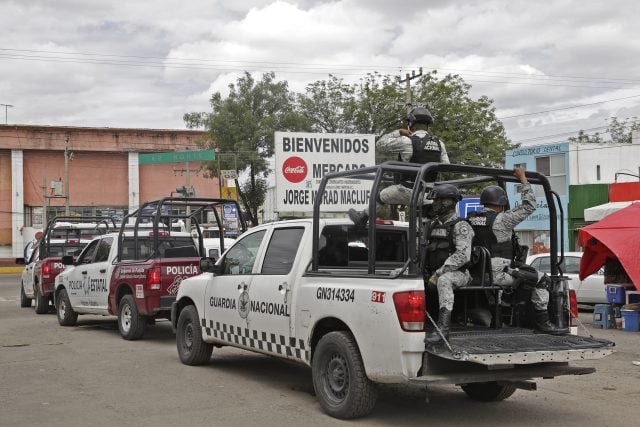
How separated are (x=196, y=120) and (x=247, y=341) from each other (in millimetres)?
33588

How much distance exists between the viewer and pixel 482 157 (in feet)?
116

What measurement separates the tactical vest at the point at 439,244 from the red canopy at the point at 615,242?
8572mm

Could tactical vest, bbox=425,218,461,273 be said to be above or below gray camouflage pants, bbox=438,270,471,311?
above

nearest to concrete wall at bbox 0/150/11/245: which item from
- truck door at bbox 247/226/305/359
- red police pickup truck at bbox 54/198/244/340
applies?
red police pickup truck at bbox 54/198/244/340

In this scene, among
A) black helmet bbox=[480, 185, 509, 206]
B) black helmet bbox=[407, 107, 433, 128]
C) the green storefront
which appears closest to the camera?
black helmet bbox=[480, 185, 509, 206]

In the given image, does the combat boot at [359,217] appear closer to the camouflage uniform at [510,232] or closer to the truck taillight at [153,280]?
the camouflage uniform at [510,232]

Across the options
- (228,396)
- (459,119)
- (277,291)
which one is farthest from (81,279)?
(459,119)

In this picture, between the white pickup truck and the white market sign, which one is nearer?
the white pickup truck

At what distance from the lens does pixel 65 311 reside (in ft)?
49.9

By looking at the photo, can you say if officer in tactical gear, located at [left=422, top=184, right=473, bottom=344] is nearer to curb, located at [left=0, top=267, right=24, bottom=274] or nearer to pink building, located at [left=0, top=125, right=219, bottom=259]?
curb, located at [left=0, top=267, right=24, bottom=274]

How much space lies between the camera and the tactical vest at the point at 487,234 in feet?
23.4

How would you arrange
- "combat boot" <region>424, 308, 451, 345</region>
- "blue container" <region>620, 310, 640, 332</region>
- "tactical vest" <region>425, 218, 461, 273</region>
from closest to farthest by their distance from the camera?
"combat boot" <region>424, 308, 451, 345</region> < "tactical vest" <region>425, 218, 461, 273</region> < "blue container" <region>620, 310, 640, 332</region>

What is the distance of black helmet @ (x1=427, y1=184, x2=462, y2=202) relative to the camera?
22.4ft

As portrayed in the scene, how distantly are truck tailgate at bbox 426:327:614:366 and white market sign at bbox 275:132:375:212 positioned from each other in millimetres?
11024
